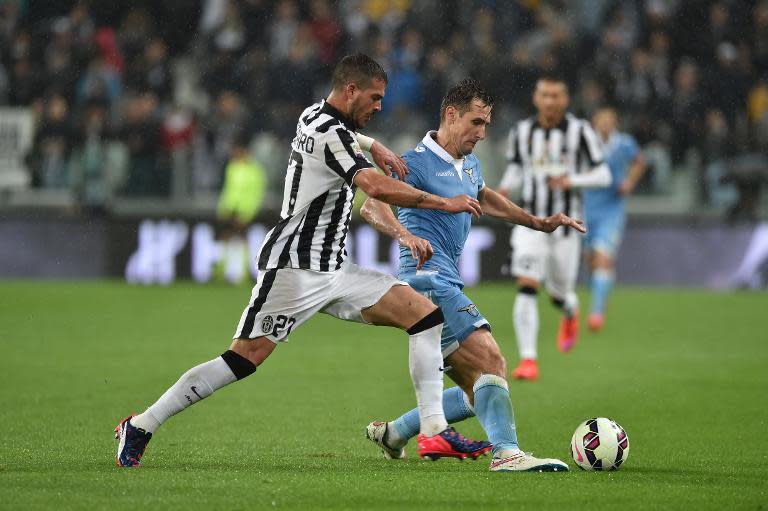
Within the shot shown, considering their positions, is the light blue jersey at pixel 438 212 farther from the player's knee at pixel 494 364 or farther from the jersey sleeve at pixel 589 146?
the jersey sleeve at pixel 589 146

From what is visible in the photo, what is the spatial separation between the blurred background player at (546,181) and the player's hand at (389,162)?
4.45 meters

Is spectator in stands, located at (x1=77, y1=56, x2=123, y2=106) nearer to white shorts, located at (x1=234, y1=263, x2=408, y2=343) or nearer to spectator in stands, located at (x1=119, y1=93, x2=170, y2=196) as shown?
spectator in stands, located at (x1=119, y1=93, x2=170, y2=196)

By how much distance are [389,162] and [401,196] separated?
16.5 inches

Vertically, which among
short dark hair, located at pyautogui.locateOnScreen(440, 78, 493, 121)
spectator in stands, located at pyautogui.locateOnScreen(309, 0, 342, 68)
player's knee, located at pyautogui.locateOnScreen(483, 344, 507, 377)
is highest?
spectator in stands, located at pyautogui.locateOnScreen(309, 0, 342, 68)

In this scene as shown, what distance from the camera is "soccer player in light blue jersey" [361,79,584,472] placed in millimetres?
6969

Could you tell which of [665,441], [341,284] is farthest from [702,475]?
[341,284]

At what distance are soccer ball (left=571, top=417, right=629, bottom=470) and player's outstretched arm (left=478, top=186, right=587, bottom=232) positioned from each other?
3.66 ft

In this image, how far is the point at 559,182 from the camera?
11.6 m

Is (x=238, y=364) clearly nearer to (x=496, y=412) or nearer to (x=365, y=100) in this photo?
(x=496, y=412)

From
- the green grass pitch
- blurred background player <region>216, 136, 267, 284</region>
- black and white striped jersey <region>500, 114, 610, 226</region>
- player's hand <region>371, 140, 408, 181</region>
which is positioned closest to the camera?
the green grass pitch

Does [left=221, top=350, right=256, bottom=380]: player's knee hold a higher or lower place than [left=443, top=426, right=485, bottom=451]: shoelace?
higher

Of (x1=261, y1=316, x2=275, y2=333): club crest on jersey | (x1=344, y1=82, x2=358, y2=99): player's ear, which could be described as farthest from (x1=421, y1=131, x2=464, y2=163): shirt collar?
(x1=261, y1=316, x2=275, y2=333): club crest on jersey

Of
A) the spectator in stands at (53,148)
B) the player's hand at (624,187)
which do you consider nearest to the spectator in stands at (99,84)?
the spectator in stands at (53,148)

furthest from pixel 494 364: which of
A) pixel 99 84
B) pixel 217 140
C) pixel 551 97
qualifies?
pixel 99 84
